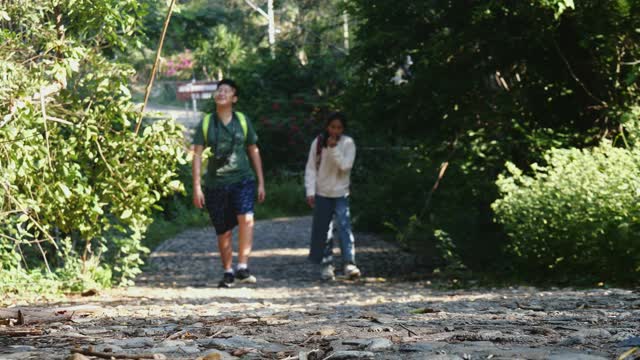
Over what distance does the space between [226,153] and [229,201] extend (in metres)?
0.51

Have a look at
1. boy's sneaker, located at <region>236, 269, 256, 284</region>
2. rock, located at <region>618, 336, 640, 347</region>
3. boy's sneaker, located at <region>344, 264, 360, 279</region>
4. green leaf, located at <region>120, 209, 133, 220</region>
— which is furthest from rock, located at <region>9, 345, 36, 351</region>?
boy's sneaker, located at <region>344, 264, 360, 279</region>

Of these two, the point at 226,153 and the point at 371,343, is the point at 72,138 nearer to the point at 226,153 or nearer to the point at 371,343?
the point at 226,153

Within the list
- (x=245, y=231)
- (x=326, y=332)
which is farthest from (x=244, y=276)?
(x=326, y=332)

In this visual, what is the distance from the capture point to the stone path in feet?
14.3

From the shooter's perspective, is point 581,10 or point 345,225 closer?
point 581,10

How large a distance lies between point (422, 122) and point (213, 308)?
213 inches

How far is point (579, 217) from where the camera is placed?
8.50 m

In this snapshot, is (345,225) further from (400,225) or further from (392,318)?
(392,318)

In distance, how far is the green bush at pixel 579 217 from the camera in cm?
809

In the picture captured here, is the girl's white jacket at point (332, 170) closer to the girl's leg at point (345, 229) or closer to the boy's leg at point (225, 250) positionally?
the girl's leg at point (345, 229)

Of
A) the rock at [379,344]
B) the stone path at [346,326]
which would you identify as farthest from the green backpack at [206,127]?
the rock at [379,344]

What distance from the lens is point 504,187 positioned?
9.49 m

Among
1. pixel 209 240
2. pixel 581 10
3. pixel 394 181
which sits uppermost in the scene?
pixel 581 10

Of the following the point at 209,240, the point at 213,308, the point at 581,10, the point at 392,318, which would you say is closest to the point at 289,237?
the point at 209,240
